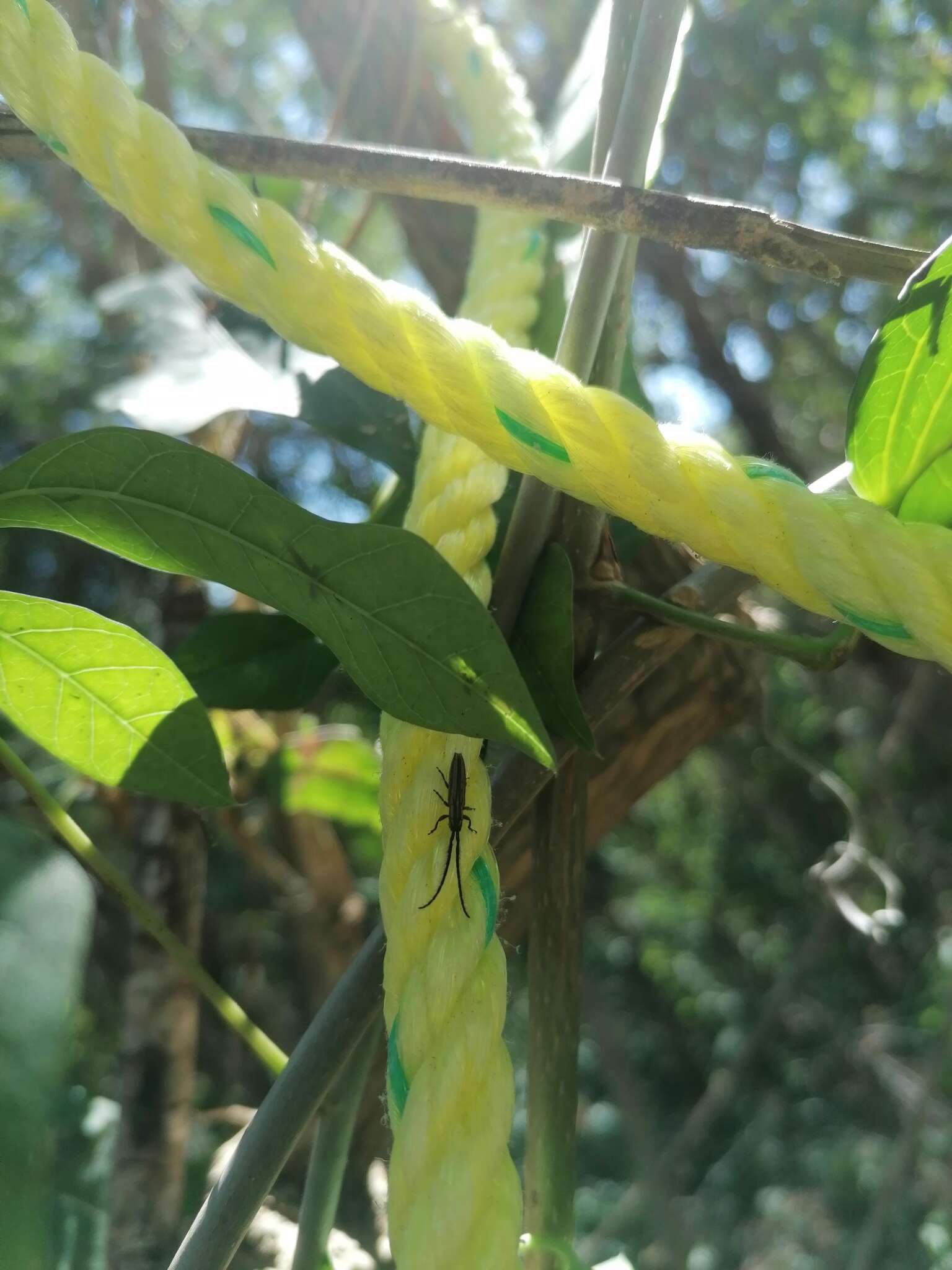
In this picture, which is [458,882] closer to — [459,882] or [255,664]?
[459,882]

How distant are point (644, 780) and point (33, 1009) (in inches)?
18.1

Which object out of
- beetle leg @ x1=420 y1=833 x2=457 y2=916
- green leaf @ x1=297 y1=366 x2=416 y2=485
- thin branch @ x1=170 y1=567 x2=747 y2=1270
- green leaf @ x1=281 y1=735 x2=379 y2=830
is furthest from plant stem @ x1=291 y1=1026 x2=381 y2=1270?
green leaf @ x1=281 y1=735 x2=379 y2=830

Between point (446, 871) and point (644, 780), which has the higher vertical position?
point (644, 780)

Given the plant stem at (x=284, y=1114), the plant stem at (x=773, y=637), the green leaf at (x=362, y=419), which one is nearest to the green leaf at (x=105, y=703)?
the plant stem at (x=284, y=1114)

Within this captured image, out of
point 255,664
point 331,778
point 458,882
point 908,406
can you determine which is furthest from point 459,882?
point 331,778

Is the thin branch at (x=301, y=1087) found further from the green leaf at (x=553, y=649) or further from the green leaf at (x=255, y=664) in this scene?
the green leaf at (x=255, y=664)

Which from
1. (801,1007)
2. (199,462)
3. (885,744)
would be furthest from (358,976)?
(801,1007)

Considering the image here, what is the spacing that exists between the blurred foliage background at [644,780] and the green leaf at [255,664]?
178 millimetres

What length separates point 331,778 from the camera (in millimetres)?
985

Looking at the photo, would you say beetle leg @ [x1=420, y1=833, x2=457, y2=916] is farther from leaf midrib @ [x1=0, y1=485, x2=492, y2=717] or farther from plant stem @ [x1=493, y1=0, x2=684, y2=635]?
plant stem @ [x1=493, y1=0, x2=684, y2=635]

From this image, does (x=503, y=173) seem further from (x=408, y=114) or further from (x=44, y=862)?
(x=408, y=114)

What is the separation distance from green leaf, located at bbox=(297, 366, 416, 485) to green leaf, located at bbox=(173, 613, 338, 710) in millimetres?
143

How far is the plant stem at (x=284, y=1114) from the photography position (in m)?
0.34

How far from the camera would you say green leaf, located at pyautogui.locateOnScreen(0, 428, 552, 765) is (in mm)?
346
